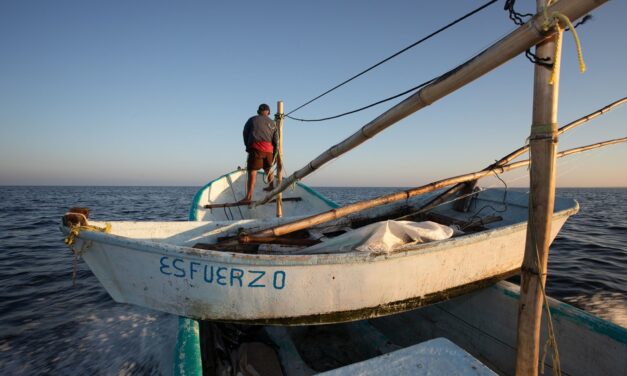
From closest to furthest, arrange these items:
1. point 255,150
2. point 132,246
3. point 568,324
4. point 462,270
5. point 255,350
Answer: point 132,246, point 568,324, point 462,270, point 255,350, point 255,150

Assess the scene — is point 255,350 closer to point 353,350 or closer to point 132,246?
point 353,350

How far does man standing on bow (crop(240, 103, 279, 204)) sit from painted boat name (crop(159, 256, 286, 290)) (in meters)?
5.64

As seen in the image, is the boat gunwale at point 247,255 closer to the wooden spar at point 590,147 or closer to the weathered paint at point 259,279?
the weathered paint at point 259,279

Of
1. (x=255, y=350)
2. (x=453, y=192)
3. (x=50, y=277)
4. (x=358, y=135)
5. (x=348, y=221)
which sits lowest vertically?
(x=50, y=277)

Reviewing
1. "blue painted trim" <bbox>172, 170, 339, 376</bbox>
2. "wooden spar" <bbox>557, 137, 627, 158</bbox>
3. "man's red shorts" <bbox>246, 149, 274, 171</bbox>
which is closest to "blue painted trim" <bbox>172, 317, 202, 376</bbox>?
"blue painted trim" <bbox>172, 170, 339, 376</bbox>

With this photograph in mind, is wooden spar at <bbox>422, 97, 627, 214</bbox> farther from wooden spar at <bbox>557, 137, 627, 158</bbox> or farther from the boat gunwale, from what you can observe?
the boat gunwale

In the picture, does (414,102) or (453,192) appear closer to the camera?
(414,102)

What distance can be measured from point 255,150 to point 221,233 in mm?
3812

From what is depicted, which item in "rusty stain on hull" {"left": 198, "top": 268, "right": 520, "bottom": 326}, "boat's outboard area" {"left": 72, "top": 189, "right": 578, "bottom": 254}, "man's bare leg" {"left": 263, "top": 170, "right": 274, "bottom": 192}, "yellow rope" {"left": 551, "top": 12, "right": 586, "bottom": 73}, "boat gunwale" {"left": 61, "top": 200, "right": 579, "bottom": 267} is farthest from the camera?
"man's bare leg" {"left": 263, "top": 170, "right": 274, "bottom": 192}

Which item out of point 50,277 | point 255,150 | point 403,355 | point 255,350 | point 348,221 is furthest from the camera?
point 50,277

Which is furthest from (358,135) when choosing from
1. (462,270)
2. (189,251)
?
(189,251)

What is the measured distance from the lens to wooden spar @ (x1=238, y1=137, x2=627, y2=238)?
459 cm

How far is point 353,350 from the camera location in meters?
4.88

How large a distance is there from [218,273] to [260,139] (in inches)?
228
